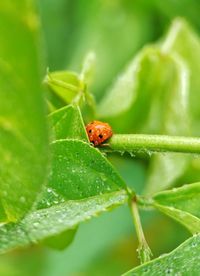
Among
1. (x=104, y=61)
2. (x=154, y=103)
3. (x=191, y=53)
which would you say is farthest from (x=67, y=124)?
(x=104, y=61)

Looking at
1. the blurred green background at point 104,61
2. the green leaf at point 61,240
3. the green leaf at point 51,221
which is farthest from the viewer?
the blurred green background at point 104,61

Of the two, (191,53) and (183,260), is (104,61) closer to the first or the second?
(191,53)

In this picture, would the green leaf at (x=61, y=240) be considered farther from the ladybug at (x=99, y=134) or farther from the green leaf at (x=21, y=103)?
the green leaf at (x=21, y=103)

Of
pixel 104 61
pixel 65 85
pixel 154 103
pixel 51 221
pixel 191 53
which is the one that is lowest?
pixel 51 221

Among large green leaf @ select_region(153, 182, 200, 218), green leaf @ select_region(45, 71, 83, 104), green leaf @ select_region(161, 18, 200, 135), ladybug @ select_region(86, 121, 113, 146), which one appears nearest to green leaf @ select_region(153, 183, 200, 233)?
large green leaf @ select_region(153, 182, 200, 218)

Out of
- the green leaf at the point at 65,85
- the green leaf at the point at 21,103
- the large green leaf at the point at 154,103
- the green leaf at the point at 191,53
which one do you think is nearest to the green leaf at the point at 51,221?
the green leaf at the point at 21,103

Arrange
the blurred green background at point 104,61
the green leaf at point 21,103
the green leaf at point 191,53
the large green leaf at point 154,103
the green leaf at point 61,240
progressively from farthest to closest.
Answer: the blurred green background at point 104,61
the green leaf at point 191,53
the large green leaf at point 154,103
the green leaf at point 61,240
the green leaf at point 21,103

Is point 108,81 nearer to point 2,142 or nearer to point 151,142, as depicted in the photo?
point 151,142
